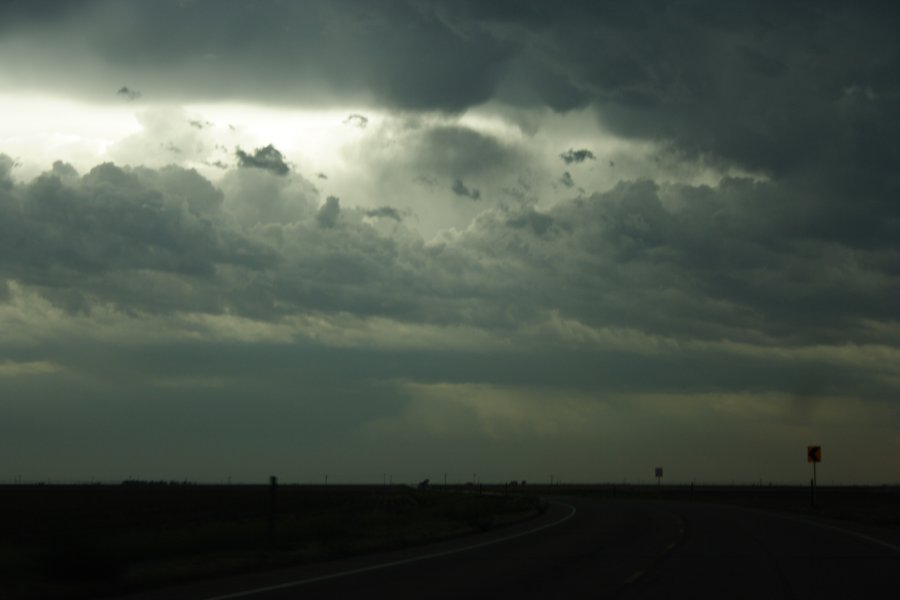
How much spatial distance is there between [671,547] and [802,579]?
7.69 meters

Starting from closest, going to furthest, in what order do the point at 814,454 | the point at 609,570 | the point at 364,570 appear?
the point at 609,570 < the point at 364,570 < the point at 814,454

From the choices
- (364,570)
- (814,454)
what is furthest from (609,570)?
A: (814,454)

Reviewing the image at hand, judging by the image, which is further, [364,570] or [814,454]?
[814,454]

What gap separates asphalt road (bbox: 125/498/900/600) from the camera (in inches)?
628

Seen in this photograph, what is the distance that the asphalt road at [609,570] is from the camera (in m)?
16.0

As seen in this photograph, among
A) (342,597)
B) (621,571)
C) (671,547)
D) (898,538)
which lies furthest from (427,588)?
(898,538)

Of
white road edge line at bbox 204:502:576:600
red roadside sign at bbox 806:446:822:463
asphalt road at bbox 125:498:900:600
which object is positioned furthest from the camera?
red roadside sign at bbox 806:446:822:463

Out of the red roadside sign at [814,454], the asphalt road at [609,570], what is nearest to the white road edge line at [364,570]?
the asphalt road at [609,570]

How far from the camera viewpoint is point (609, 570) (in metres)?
19.5

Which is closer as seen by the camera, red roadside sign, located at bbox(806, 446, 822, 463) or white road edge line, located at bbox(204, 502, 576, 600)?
white road edge line, located at bbox(204, 502, 576, 600)

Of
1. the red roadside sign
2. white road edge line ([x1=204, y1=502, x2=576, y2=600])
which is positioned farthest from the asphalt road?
the red roadside sign

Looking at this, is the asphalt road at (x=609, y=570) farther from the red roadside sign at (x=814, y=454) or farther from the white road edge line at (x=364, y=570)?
the red roadside sign at (x=814, y=454)

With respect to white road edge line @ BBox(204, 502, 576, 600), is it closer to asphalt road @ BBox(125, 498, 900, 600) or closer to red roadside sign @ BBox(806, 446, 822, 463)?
asphalt road @ BBox(125, 498, 900, 600)

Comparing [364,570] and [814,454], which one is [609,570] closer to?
[364,570]
